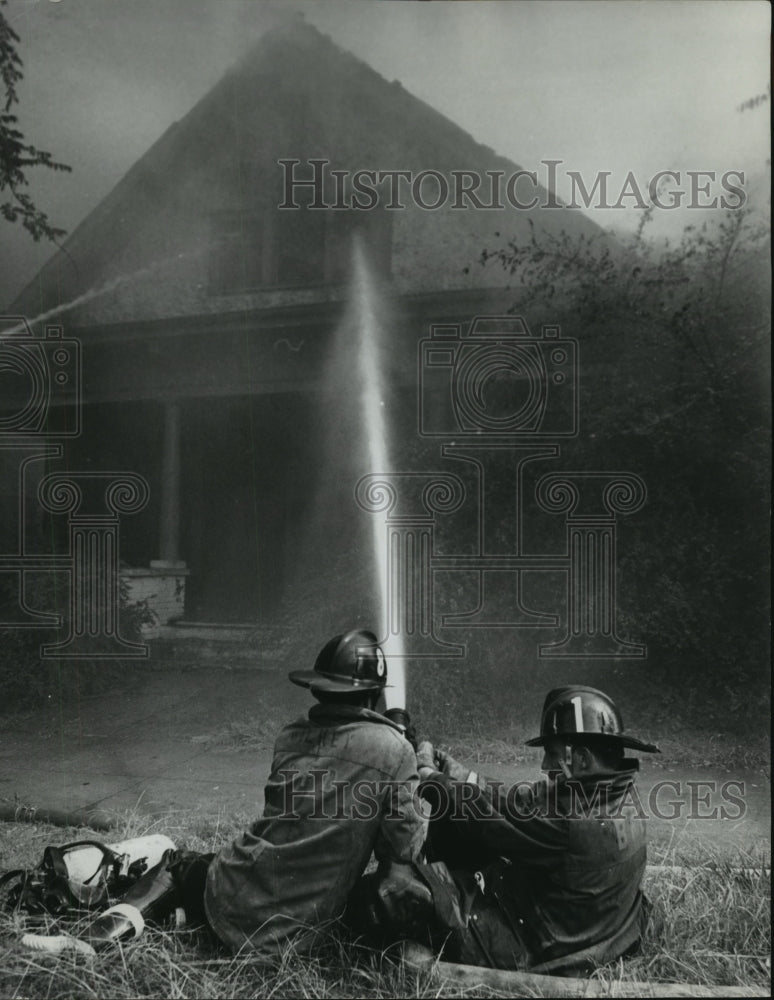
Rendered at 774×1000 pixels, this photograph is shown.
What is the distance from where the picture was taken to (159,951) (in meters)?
2.87

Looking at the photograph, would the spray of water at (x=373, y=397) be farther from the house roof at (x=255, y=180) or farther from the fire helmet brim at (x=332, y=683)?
the fire helmet brim at (x=332, y=683)

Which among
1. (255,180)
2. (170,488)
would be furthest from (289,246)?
(170,488)

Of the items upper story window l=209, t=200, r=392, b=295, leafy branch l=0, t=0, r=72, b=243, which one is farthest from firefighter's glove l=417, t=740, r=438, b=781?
upper story window l=209, t=200, r=392, b=295

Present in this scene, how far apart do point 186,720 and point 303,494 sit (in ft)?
11.6

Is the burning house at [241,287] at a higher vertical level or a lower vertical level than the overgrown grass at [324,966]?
higher

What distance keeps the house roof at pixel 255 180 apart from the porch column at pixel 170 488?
4.33 feet

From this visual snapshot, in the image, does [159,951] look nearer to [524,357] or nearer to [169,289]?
[524,357]

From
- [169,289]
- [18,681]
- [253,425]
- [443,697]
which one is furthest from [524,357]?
[18,681]

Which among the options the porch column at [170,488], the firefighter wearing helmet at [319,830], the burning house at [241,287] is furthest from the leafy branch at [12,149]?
the firefighter wearing helmet at [319,830]

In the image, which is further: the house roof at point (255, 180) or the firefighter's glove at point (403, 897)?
the house roof at point (255, 180)

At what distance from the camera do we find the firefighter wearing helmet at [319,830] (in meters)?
2.75

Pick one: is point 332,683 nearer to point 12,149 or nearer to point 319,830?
point 319,830

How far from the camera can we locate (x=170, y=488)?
34.4 feet

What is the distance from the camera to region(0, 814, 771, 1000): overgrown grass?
109 inches
